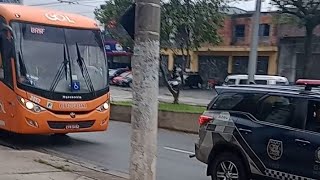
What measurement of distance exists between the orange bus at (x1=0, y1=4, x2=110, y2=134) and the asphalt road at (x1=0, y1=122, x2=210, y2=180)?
2.11 feet

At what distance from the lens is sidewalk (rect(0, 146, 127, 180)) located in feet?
28.1

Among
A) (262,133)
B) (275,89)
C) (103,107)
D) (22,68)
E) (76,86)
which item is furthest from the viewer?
(103,107)

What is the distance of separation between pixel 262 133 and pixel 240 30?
42654 mm

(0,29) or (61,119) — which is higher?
(0,29)

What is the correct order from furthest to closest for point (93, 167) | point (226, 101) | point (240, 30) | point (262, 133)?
point (240, 30) < point (93, 167) < point (226, 101) < point (262, 133)

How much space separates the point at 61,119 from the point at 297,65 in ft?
115

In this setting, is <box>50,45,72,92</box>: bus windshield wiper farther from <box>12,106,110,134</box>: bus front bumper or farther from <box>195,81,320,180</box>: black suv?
<box>195,81,320,180</box>: black suv

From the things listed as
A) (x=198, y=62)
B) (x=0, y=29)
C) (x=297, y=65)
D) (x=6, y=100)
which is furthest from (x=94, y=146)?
(x=198, y=62)

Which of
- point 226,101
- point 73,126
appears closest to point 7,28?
point 73,126

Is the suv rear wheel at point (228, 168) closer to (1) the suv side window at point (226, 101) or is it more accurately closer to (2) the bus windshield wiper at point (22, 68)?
(1) the suv side window at point (226, 101)

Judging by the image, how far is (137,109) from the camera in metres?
6.18

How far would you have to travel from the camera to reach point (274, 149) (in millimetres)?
7602

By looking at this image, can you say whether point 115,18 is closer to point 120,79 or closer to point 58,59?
point 58,59

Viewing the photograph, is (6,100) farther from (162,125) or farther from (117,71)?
(117,71)
